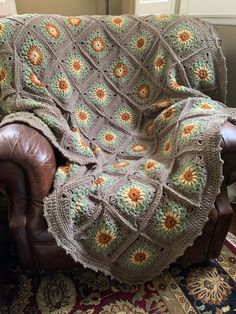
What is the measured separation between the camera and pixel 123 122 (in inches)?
58.8

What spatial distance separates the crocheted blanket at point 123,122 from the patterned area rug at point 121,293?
0.13m

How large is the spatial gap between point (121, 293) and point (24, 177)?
617 millimetres

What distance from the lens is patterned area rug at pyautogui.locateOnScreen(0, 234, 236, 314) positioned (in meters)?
1.08

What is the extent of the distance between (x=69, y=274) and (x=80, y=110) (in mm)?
777

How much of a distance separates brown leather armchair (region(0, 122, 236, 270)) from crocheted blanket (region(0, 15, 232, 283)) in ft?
0.17

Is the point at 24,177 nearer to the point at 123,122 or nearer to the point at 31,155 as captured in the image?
the point at 31,155

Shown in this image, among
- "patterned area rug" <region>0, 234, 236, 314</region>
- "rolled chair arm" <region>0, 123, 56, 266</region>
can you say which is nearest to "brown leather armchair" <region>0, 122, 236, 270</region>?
"rolled chair arm" <region>0, 123, 56, 266</region>

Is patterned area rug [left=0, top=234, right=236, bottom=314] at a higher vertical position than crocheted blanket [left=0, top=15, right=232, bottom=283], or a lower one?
lower

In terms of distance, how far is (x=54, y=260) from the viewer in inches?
42.4

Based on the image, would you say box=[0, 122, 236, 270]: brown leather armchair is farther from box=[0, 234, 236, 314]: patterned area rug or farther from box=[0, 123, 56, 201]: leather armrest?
box=[0, 234, 236, 314]: patterned area rug

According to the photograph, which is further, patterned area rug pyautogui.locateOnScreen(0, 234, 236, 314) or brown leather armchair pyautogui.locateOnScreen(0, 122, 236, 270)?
patterned area rug pyautogui.locateOnScreen(0, 234, 236, 314)

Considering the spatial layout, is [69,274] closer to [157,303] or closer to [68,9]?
[157,303]

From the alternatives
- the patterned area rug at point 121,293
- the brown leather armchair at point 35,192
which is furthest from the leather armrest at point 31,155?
the patterned area rug at point 121,293

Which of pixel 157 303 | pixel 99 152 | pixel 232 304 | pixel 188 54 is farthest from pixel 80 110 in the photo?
pixel 232 304
